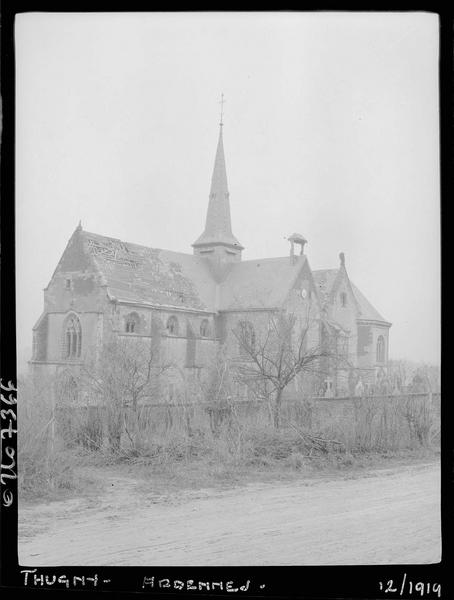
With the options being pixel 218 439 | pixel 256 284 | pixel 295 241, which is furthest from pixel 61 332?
pixel 256 284

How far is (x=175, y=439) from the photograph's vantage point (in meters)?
5.38

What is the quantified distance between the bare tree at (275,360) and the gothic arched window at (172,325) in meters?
0.78

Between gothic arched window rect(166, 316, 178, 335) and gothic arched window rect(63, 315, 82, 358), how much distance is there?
1157mm

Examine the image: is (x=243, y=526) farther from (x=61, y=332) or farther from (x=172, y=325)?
(x=172, y=325)

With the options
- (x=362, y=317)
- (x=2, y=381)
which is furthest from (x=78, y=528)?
(x=362, y=317)

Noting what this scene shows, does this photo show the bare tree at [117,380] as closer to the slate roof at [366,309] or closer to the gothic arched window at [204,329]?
the gothic arched window at [204,329]

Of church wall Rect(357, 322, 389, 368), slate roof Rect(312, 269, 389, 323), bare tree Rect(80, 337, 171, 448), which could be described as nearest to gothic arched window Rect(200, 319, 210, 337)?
bare tree Rect(80, 337, 171, 448)

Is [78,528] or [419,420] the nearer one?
[78,528]

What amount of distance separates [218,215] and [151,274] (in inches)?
A: 46.9

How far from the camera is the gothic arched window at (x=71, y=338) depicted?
16.6 feet

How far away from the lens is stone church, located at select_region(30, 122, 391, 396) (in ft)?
17.3

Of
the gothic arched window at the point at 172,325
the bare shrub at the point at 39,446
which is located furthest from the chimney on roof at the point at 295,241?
the bare shrub at the point at 39,446
